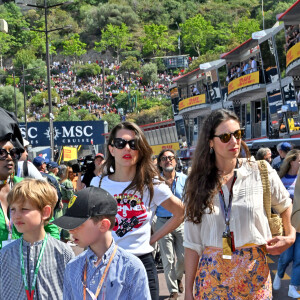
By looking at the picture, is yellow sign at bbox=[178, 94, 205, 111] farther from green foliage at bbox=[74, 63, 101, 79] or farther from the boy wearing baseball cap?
green foliage at bbox=[74, 63, 101, 79]

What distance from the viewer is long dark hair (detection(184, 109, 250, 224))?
3.82m

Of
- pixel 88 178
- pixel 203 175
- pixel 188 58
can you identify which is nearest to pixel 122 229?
pixel 203 175

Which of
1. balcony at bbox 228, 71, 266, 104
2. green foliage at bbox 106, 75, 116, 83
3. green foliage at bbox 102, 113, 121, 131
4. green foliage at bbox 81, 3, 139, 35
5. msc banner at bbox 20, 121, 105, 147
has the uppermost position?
green foliage at bbox 81, 3, 139, 35

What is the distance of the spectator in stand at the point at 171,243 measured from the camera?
778 cm

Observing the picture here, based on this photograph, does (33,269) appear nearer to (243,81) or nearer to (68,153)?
(68,153)

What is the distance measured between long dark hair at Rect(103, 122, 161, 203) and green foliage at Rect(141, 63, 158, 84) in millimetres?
135612

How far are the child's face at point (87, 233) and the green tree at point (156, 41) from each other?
161 meters

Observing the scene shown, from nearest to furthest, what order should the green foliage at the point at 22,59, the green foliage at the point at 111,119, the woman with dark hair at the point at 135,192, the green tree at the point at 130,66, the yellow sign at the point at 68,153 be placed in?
the woman with dark hair at the point at 135,192 → the yellow sign at the point at 68,153 → the green foliage at the point at 111,119 → the green tree at the point at 130,66 → the green foliage at the point at 22,59

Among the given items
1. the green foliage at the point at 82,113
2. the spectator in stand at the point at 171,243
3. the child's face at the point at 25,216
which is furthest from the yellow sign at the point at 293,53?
the green foliage at the point at 82,113

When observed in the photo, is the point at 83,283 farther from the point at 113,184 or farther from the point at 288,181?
the point at 288,181

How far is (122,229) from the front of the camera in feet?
14.3

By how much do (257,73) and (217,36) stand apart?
123175 mm

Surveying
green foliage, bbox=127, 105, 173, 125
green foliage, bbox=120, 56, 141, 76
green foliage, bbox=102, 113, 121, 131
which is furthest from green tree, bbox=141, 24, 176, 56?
green foliage, bbox=102, 113, 121, 131

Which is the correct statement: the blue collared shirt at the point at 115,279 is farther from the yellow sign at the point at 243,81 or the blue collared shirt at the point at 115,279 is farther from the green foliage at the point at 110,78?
the green foliage at the point at 110,78
